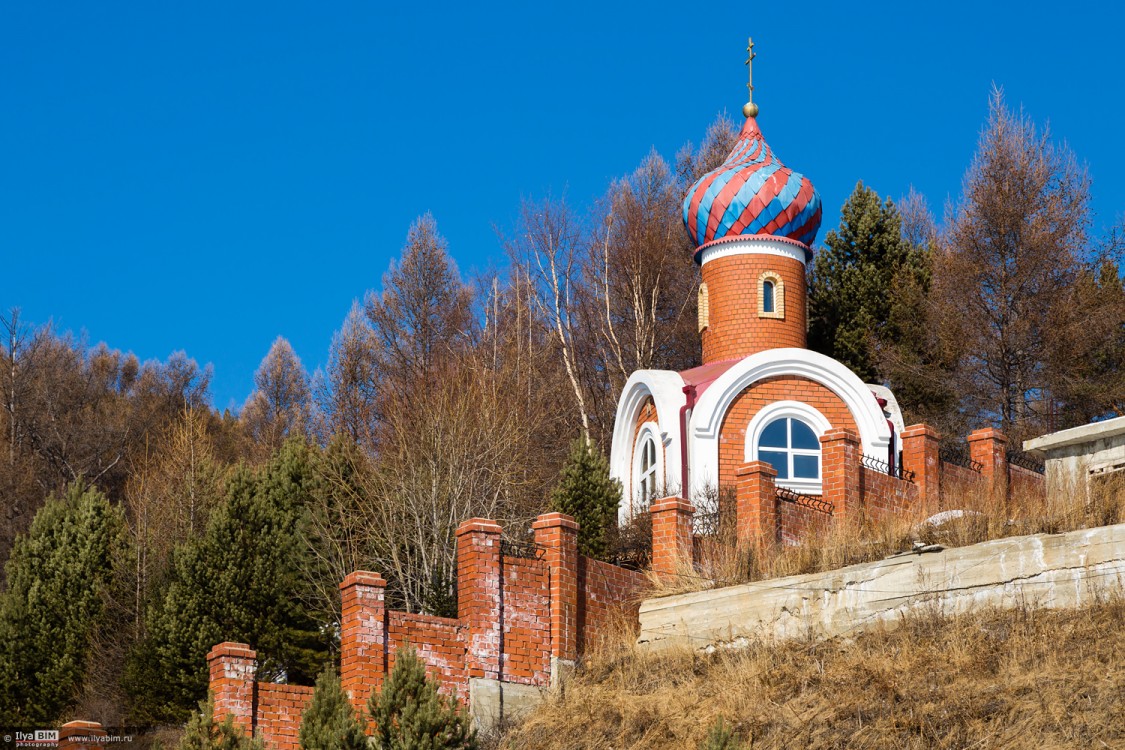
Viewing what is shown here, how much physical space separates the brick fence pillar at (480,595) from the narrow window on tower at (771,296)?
965 centimetres

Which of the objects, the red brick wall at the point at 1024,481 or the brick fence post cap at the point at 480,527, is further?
the red brick wall at the point at 1024,481

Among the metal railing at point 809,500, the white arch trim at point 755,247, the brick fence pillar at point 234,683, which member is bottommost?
the brick fence pillar at point 234,683

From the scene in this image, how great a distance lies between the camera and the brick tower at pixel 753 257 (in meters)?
26.6

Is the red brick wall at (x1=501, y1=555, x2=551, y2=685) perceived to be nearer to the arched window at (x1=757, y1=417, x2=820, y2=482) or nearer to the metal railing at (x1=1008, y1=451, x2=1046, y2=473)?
the arched window at (x1=757, y1=417, x2=820, y2=482)

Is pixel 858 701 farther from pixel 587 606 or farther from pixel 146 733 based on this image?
pixel 146 733

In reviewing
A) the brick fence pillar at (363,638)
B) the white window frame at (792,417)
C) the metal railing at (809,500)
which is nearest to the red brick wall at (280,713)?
the brick fence pillar at (363,638)

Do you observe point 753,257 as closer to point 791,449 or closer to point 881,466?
point 791,449

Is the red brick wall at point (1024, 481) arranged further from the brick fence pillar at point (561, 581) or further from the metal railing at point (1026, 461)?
the brick fence pillar at point (561, 581)

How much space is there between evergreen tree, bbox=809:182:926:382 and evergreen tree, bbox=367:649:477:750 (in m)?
17.4

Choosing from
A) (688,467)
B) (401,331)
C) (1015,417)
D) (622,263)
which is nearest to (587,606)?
(688,467)

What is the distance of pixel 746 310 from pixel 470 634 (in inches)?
401

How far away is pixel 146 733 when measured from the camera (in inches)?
834

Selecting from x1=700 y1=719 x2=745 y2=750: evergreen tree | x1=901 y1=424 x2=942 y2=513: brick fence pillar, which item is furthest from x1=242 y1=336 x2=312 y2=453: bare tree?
x1=700 y1=719 x2=745 y2=750: evergreen tree

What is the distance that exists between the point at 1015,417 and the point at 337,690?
16.7 metres
